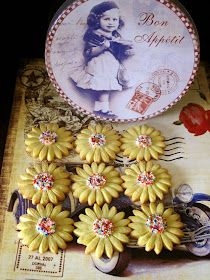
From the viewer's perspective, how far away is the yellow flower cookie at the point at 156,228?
109 cm

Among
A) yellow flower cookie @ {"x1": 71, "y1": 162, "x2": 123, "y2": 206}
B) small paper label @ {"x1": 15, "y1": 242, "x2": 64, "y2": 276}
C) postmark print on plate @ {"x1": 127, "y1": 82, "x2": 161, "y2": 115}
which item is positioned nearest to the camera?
small paper label @ {"x1": 15, "y1": 242, "x2": 64, "y2": 276}

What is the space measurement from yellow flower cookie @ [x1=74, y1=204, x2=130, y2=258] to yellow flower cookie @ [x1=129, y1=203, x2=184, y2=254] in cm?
3

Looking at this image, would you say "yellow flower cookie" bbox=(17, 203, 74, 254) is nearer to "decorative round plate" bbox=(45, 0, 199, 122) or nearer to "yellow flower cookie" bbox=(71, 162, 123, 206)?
"yellow flower cookie" bbox=(71, 162, 123, 206)

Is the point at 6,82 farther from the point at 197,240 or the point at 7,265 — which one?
the point at 197,240

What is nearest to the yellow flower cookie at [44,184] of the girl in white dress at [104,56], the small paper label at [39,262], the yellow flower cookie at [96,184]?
the yellow flower cookie at [96,184]

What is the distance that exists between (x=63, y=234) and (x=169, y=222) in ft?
0.88

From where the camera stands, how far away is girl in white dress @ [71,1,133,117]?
3.76 ft

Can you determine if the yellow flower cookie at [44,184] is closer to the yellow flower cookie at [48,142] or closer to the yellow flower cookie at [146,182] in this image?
the yellow flower cookie at [48,142]

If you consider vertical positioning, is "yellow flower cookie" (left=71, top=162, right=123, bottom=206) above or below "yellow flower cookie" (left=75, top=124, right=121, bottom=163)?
below

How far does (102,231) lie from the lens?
42.9 inches

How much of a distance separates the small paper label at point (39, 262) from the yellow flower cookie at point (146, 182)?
247 millimetres

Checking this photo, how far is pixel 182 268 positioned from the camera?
1.08 meters

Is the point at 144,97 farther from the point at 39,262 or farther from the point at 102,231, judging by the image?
the point at 39,262

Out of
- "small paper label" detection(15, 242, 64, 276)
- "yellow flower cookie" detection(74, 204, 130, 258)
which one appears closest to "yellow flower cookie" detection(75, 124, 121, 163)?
"yellow flower cookie" detection(74, 204, 130, 258)
